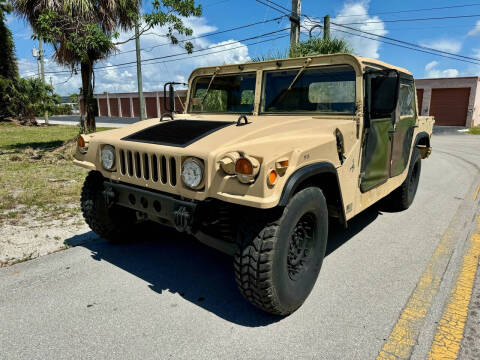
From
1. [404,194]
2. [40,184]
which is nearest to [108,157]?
[404,194]

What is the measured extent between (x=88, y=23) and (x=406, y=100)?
8.34m

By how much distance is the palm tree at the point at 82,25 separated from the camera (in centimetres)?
867

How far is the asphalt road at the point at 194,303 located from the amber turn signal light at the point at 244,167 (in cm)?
111

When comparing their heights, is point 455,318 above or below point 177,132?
below

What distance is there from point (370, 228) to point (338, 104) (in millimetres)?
1876

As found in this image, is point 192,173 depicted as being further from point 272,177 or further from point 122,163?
point 122,163

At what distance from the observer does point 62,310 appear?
2703mm

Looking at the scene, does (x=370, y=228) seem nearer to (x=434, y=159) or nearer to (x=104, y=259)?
(x=104, y=259)

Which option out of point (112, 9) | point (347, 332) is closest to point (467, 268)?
point (347, 332)

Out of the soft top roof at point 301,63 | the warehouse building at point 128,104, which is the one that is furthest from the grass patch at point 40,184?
the warehouse building at point 128,104

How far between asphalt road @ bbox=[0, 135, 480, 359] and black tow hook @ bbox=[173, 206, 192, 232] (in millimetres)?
666

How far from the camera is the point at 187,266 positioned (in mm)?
3445

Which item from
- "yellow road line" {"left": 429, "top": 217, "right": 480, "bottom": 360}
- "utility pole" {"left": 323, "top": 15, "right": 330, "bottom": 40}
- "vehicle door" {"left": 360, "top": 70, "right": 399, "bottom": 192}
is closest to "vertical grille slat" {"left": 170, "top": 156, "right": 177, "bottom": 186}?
"vehicle door" {"left": 360, "top": 70, "right": 399, "bottom": 192}

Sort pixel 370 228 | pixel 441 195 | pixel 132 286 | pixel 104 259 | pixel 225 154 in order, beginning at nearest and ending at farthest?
pixel 225 154 → pixel 132 286 → pixel 104 259 → pixel 370 228 → pixel 441 195
